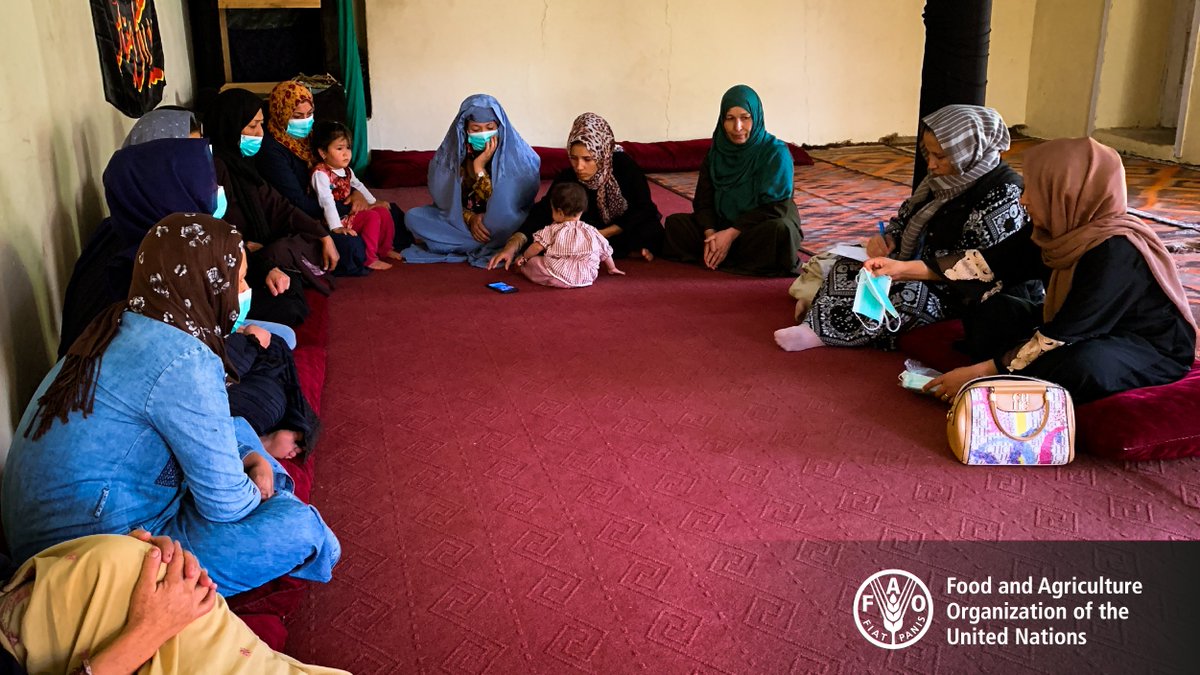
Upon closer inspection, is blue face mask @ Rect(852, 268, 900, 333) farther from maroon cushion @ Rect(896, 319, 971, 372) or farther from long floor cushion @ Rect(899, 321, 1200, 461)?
long floor cushion @ Rect(899, 321, 1200, 461)

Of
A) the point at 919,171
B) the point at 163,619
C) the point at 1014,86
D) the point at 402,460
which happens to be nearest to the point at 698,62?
the point at 1014,86

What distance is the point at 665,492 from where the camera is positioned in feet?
8.32

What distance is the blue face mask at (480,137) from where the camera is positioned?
4.81 metres

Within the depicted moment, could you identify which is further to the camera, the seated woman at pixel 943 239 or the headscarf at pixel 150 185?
the seated woman at pixel 943 239

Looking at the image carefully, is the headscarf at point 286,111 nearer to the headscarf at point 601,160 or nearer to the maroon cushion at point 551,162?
the headscarf at point 601,160

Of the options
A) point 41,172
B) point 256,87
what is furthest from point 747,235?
point 256,87

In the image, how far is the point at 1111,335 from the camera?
2.76 m

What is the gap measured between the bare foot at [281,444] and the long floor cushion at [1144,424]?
2.09 m

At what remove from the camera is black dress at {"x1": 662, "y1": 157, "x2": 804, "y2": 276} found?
447cm

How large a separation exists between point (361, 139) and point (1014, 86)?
5.71 metres

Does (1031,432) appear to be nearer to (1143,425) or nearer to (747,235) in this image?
(1143,425)

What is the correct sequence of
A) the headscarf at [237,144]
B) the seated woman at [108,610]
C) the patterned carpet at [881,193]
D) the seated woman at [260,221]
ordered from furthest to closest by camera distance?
the patterned carpet at [881,193] < the headscarf at [237,144] < the seated woman at [260,221] < the seated woman at [108,610]

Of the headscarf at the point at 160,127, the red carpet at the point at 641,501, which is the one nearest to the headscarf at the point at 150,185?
the headscarf at the point at 160,127

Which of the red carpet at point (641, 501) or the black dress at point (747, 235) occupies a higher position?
the black dress at point (747, 235)
